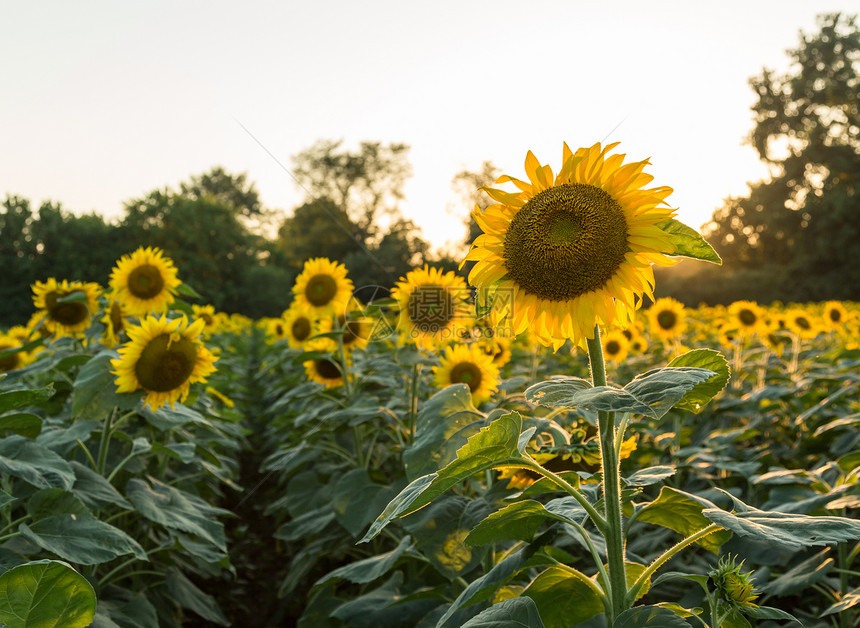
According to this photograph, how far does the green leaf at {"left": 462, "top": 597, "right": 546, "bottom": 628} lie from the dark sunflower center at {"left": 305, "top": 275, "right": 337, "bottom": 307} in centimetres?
353

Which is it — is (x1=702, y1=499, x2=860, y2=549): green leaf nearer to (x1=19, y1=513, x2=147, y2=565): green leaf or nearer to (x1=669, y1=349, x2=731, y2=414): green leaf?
(x1=669, y1=349, x2=731, y2=414): green leaf

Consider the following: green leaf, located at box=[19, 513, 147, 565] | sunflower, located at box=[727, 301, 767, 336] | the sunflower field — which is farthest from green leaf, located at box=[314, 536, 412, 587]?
sunflower, located at box=[727, 301, 767, 336]

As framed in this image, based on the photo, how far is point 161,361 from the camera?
2.86m

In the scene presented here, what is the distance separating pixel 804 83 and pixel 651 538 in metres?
47.5

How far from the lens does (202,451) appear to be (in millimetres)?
3631

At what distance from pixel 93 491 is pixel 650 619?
6.70ft

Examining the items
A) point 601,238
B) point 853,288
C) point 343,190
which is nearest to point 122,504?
point 601,238

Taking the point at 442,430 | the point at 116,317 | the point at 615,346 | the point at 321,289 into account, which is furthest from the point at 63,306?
the point at 615,346

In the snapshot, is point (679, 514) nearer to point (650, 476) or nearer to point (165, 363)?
point (650, 476)

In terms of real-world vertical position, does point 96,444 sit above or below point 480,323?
below

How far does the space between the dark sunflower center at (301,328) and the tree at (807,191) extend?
30763 millimetres

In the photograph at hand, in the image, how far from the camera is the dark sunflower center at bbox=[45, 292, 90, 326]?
4.16 m

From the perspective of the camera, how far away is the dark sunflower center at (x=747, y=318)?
270 inches

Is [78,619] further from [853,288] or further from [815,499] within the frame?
[853,288]
